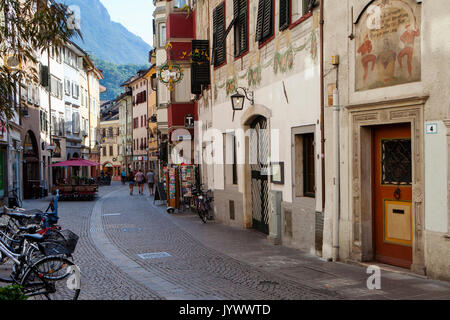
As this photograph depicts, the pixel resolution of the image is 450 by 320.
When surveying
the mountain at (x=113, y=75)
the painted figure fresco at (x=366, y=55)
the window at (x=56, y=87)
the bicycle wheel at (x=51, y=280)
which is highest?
the mountain at (x=113, y=75)

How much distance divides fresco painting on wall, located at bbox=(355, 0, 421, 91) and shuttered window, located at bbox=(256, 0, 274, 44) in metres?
4.28

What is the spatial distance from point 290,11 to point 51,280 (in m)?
8.48

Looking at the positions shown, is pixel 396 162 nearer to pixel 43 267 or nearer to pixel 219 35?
pixel 43 267

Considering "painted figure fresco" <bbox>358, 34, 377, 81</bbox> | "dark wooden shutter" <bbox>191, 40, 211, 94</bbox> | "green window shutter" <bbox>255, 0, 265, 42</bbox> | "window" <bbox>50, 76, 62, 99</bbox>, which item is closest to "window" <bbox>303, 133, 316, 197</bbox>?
"painted figure fresco" <bbox>358, 34, 377, 81</bbox>

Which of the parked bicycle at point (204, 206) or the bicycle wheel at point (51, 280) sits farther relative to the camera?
the parked bicycle at point (204, 206)

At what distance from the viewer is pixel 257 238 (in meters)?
14.6

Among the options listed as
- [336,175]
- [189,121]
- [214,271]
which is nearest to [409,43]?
[336,175]

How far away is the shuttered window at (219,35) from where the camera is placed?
18844mm

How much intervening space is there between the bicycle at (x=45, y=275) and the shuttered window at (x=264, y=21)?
838cm

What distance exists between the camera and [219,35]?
19.3 metres

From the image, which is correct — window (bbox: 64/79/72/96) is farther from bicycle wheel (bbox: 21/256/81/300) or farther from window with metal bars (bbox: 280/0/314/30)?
bicycle wheel (bbox: 21/256/81/300)

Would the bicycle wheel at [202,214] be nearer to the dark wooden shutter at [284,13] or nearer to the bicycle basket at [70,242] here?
the dark wooden shutter at [284,13]

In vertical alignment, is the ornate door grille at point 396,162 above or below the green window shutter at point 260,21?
below

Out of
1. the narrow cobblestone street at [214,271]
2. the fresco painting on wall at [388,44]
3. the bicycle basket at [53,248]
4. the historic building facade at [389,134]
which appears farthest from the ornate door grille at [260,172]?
the bicycle basket at [53,248]
